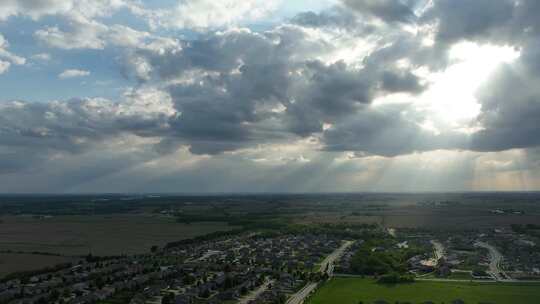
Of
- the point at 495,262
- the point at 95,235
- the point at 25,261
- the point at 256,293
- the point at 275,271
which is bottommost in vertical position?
the point at 495,262

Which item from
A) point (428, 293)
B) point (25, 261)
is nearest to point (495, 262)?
point (428, 293)

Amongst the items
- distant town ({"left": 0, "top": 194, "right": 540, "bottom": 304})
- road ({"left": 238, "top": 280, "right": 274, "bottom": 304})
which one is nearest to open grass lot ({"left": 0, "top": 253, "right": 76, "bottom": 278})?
distant town ({"left": 0, "top": 194, "right": 540, "bottom": 304})

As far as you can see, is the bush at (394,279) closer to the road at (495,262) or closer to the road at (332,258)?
the road at (332,258)

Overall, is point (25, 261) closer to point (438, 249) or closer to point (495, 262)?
point (438, 249)

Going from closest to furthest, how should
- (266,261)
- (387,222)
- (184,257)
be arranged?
(266,261) < (184,257) < (387,222)

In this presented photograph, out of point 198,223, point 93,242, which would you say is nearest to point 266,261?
point 93,242

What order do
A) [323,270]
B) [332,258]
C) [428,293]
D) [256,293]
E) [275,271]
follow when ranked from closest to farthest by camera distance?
[428,293]
[256,293]
[275,271]
[323,270]
[332,258]

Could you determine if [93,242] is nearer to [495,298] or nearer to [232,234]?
[232,234]
